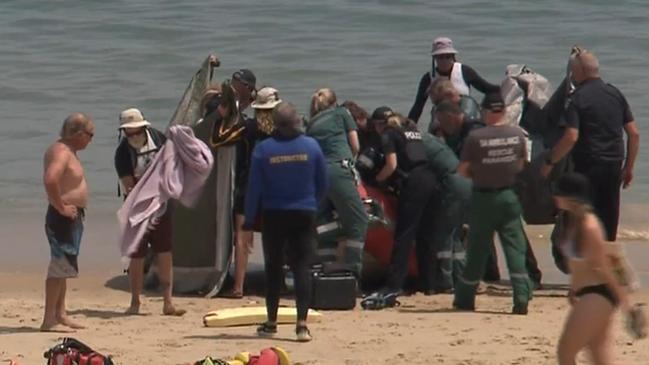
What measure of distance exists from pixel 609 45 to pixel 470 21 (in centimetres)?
257

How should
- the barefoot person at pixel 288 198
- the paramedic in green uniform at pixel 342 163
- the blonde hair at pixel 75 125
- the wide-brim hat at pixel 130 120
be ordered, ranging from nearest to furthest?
1. the barefoot person at pixel 288 198
2. the blonde hair at pixel 75 125
3. the wide-brim hat at pixel 130 120
4. the paramedic in green uniform at pixel 342 163

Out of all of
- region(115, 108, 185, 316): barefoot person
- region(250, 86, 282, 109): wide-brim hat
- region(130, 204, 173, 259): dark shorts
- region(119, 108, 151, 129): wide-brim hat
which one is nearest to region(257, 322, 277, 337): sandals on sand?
region(115, 108, 185, 316): barefoot person

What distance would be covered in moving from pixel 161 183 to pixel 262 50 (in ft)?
46.5

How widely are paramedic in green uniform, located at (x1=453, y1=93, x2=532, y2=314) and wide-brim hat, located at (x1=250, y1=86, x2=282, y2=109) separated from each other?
1435mm

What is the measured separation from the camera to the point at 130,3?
29812 mm

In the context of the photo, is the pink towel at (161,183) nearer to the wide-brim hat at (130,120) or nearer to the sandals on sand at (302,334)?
the wide-brim hat at (130,120)

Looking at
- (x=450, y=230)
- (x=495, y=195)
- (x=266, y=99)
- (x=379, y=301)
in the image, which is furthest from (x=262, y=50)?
(x=495, y=195)

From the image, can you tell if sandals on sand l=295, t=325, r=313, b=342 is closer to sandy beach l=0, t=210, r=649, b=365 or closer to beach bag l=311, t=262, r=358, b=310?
sandy beach l=0, t=210, r=649, b=365

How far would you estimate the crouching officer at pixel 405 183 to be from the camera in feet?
40.7

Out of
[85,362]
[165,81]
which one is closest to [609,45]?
[165,81]

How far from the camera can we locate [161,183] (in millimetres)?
11773

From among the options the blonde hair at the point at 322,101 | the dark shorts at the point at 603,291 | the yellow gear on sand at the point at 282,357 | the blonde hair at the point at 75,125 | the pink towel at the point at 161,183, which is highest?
the blonde hair at the point at 75,125

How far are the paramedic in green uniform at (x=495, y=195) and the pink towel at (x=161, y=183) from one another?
1.80 m

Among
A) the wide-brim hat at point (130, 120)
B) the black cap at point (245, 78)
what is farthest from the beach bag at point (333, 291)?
the wide-brim hat at point (130, 120)
